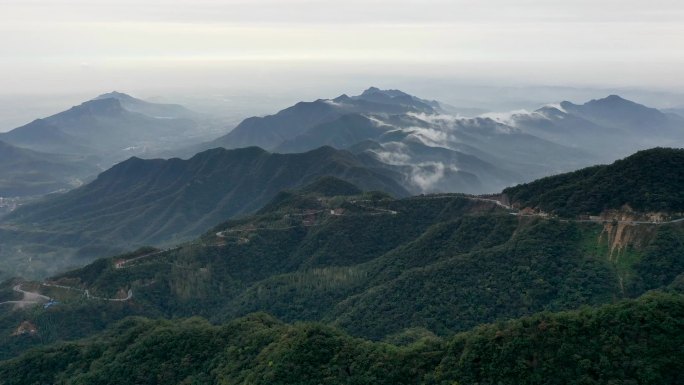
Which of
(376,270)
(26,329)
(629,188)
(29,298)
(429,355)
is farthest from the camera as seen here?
(29,298)

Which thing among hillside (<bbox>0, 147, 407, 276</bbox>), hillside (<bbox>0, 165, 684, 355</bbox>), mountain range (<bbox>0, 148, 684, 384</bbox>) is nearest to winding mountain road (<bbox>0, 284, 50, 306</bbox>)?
hillside (<bbox>0, 165, 684, 355</bbox>)

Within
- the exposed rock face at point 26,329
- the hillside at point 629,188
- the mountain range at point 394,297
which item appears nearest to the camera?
the mountain range at point 394,297

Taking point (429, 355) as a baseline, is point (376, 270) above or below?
below

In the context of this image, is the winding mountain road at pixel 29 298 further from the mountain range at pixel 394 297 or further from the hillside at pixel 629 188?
the hillside at pixel 629 188

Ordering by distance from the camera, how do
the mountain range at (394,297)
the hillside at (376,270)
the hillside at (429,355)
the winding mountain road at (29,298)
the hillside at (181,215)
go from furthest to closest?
the hillside at (181,215), the winding mountain road at (29,298), the hillside at (376,270), the mountain range at (394,297), the hillside at (429,355)

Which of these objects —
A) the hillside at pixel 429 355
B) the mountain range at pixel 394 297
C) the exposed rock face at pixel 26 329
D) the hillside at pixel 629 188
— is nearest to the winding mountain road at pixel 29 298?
the mountain range at pixel 394 297

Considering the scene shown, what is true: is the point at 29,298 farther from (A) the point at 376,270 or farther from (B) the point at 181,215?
(B) the point at 181,215

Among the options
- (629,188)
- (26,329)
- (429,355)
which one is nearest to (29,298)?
(26,329)
